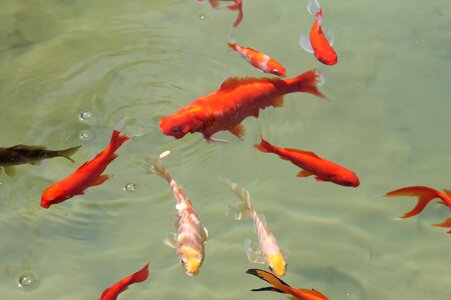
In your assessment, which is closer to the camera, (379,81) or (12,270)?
(12,270)

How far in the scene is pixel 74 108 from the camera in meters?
4.03

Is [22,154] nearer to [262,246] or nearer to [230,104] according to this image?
[230,104]

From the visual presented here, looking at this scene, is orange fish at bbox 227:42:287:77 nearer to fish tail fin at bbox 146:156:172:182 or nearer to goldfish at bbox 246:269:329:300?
fish tail fin at bbox 146:156:172:182

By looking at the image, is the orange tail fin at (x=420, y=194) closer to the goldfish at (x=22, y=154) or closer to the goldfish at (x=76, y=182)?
the goldfish at (x=76, y=182)

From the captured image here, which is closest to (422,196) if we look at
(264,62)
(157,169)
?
(264,62)

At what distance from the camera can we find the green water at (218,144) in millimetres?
3355

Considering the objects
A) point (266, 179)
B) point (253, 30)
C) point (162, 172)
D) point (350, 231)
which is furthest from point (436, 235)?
point (253, 30)

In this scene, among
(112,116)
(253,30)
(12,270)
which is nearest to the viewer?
(12,270)

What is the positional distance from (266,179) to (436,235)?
3.48ft

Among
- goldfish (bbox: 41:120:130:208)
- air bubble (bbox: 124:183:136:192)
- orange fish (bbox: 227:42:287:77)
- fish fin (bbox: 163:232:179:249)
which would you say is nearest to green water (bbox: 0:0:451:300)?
air bubble (bbox: 124:183:136:192)

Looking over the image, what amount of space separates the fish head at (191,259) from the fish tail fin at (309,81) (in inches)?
41.8

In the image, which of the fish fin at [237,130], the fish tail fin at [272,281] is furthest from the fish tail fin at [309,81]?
the fish tail fin at [272,281]

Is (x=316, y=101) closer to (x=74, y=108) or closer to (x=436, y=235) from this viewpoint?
(x=436, y=235)

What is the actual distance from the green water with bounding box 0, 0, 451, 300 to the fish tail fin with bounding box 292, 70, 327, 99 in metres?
0.68
